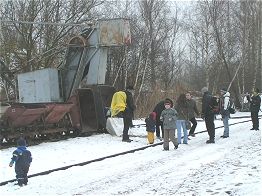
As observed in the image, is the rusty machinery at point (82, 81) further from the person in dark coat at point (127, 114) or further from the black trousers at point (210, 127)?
the black trousers at point (210, 127)

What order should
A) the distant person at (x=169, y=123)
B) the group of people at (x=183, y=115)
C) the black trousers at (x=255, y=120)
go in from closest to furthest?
the distant person at (x=169, y=123) → the group of people at (x=183, y=115) → the black trousers at (x=255, y=120)

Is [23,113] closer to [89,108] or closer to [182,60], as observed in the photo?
[89,108]

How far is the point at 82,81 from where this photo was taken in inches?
654

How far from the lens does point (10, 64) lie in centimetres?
2408

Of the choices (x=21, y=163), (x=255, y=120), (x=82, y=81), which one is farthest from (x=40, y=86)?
(x=21, y=163)

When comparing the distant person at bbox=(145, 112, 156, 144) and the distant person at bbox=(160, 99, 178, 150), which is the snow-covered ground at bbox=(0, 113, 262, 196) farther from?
the distant person at bbox=(160, 99, 178, 150)

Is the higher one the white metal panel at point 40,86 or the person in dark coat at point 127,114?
the white metal panel at point 40,86

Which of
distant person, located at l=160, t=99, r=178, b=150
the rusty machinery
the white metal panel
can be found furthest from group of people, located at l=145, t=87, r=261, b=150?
the white metal panel

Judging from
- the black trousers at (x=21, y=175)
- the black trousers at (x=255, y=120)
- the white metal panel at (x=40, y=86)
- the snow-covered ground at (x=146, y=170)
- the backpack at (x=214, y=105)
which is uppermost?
the white metal panel at (x=40, y=86)

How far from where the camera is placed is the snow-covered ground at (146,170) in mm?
7777

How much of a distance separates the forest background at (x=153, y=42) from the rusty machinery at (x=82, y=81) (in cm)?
388

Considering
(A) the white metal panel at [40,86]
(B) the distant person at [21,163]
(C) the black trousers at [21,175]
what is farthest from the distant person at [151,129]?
(C) the black trousers at [21,175]

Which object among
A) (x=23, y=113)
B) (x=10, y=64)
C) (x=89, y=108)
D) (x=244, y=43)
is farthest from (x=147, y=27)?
(x=23, y=113)

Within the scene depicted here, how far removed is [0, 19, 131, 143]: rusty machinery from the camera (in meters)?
15.8
